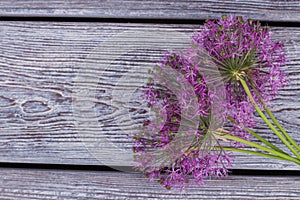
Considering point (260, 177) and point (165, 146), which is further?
point (260, 177)

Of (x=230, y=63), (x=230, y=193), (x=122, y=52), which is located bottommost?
(x=230, y=193)

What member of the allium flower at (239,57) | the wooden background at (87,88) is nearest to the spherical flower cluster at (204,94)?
the allium flower at (239,57)

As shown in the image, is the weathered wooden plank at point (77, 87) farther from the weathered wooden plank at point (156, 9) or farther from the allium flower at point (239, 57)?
the allium flower at point (239, 57)

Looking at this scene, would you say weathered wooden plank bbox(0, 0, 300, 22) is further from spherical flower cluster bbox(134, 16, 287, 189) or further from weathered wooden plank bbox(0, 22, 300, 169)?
spherical flower cluster bbox(134, 16, 287, 189)

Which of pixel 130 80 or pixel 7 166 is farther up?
pixel 130 80

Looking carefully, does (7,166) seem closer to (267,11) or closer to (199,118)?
(199,118)

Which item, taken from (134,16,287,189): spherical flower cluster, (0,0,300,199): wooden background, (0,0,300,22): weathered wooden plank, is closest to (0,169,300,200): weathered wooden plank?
(0,0,300,199): wooden background

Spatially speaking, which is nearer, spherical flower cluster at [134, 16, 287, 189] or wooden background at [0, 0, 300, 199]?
spherical flower cluster at [134, 16, 287, 189]

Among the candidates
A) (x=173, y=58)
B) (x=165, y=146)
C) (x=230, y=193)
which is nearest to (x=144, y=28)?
(x=173, y=58)
